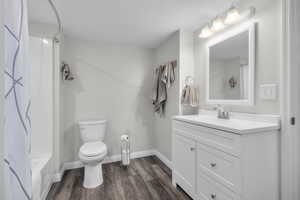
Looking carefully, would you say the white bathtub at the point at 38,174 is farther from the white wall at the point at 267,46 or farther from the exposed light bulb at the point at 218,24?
the exposed light bulb at the point at 218,24

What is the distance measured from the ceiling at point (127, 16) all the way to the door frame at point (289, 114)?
2.16 ft

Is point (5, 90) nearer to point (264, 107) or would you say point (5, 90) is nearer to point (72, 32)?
point (264, 107)

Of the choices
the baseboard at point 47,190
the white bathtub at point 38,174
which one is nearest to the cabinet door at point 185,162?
the white bathtub at point 38,174

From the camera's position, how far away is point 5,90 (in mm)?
538

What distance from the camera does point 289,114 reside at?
109cm

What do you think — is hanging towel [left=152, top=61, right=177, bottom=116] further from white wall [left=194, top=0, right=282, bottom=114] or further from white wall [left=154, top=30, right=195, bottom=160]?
white wall [left=194, top=0, right=282, bottom=114]

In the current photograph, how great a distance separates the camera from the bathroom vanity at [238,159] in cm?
101

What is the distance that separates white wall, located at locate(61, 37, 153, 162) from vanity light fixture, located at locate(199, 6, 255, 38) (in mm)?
1318

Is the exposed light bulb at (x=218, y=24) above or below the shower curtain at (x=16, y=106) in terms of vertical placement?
above

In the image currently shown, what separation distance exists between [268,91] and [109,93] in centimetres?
224

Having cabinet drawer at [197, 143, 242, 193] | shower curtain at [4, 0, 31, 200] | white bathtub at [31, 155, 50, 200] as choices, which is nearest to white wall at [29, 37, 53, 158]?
white bathtub at [31, 155, 50, 200]

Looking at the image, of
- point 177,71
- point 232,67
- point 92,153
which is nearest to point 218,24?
point 232,67

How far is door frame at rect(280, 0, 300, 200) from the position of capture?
1.07m

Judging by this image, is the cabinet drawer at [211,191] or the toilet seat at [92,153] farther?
the toilet seat at [92,153]
